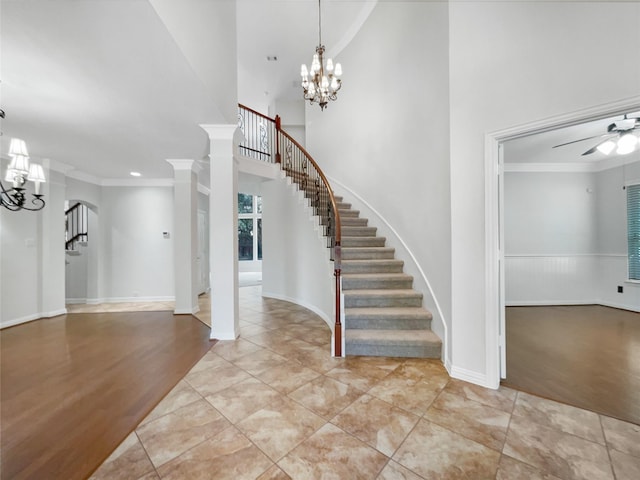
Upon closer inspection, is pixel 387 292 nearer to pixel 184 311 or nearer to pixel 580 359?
pixel 580 359

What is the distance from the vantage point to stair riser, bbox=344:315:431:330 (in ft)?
10.2

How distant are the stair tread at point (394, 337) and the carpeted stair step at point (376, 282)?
25.4 inches

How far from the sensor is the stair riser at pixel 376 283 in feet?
11.6

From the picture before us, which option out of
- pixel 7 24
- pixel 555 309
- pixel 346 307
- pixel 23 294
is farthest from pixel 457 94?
pixel 23 294

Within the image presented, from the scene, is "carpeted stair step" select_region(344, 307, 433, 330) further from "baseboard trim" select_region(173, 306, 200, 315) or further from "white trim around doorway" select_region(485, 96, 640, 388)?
"baseboard trim" select_region(173, 306, 200, 315)

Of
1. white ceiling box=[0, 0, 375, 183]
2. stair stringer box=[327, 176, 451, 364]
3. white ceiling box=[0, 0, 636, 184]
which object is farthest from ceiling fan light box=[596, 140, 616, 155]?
white ceiling box=[0, 0, 375, 183]

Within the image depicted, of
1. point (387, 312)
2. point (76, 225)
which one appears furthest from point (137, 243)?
point (387, 312)

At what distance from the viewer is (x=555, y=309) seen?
4953 mm

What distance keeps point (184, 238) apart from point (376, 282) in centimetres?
379

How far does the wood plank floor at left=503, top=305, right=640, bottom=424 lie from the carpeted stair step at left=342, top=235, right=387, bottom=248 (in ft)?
7.14

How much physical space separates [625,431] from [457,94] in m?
3.00

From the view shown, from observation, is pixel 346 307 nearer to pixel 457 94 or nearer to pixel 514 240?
pixel 457 94

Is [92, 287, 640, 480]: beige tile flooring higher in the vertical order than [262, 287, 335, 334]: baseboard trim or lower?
lower

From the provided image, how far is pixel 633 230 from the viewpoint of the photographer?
15.6 feet
